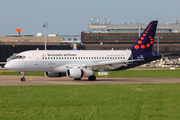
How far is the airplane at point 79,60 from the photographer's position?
40.0 meters

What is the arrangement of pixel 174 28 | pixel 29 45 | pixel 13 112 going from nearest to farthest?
pixel 13 112 < pixel 29 45 < pixel 174 28

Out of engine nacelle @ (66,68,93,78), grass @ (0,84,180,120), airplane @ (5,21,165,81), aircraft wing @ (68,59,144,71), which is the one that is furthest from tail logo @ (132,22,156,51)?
grass @ (0,84,180,120)

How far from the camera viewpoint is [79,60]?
4316cm

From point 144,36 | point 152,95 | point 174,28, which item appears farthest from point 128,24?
point 152,95

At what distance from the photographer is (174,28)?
607ft

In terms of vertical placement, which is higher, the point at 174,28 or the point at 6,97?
the point at 174,28

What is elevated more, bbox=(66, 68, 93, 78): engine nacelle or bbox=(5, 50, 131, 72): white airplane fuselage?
bbox=(5, 50, 131, 72): white airplane fuselage

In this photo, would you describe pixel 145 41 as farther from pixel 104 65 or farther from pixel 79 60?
pixel 79 60

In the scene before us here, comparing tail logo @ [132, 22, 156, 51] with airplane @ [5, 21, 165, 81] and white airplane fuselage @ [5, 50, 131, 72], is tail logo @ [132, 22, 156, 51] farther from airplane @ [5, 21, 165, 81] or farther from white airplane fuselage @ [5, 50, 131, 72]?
white airplane fuselage @ [5, 50, 131, 72]

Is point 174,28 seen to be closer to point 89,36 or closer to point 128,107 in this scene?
point 89,36

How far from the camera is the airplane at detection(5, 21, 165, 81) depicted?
4000 centimetres

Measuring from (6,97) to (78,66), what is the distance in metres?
21.4

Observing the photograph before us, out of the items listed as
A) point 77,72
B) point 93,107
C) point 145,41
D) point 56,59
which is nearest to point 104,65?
point 77,72

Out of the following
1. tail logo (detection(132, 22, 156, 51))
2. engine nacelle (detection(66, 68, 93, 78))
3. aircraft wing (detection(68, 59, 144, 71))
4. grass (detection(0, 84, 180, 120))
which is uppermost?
tail logo (detection(132, 22, 156, 51))
